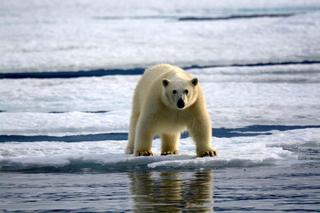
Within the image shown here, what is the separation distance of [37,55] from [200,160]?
32.7 ft

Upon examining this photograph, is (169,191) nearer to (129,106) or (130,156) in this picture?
(130,156)

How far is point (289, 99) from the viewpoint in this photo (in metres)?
10.4

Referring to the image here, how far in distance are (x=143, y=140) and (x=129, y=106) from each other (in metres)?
A: 3.82

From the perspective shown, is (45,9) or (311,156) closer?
(311,156)

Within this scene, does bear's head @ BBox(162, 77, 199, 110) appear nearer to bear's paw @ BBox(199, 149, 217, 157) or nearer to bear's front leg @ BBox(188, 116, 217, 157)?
bear's front leg @ BBox(188, 116, 217, 157)

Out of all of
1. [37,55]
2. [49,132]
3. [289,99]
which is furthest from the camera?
[37,55]

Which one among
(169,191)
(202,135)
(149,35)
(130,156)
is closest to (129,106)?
(130,156)

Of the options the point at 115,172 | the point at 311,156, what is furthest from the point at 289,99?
the point at 115,172

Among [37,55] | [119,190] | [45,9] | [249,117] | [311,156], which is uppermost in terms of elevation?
[45,9]

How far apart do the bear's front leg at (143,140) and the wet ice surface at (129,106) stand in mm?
145

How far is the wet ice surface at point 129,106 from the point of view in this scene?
16.7ft

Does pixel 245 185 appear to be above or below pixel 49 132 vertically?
below

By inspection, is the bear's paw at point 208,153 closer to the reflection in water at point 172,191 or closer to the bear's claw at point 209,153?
the bear's claw at point 209,153

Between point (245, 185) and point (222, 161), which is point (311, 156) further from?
point (245, 185)
